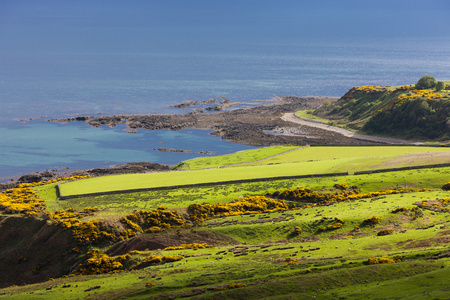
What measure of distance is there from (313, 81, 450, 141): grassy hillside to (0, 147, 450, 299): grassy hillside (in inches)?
1745

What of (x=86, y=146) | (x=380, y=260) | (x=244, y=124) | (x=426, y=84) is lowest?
(x=380, y=260)

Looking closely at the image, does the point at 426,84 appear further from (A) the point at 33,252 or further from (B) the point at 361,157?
(A) the point at 33,252

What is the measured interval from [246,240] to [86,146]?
72.0 m

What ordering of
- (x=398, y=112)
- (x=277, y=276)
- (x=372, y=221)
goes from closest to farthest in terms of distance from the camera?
(x=277, y=276)
(x=372, y=221)
(x=398, y=112)

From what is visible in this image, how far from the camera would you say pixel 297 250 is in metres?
45.8

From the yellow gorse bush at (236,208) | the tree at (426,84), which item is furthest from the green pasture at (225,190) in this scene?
the tree at (426,84)

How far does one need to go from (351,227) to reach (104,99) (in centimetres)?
13066

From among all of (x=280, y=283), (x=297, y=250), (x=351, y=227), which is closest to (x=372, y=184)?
(x=351, y=227)

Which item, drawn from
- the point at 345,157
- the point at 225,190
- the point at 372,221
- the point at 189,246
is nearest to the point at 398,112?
the point at 345,157

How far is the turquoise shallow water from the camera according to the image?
100500 mm

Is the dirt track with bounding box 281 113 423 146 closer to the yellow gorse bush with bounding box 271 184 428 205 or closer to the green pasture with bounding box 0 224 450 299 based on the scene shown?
the yellow gorse bush with bounding box 271 184 428 205

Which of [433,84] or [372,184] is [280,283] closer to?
[372,184]

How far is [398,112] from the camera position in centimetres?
11956

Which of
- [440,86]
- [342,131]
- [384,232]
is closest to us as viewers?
[384,232]
